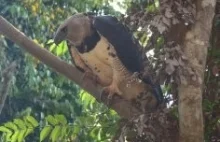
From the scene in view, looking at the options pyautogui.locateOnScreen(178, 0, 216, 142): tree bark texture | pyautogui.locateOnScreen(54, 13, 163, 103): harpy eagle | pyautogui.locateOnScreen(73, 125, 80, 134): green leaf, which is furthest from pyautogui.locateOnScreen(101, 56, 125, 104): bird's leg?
pyautogui.locateOnScreen(178, 0, 216, 142): tree bark texture

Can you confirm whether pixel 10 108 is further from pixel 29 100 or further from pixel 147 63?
pixel 147 63

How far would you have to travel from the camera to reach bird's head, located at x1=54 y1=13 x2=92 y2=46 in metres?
1.66

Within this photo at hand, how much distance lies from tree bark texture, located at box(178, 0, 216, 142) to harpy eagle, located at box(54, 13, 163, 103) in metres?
0.54

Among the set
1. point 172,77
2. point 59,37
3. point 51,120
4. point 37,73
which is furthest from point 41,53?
point 37,73

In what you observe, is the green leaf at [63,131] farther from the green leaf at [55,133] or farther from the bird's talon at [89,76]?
the bird's talon at [89,76]

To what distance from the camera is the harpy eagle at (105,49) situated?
1644mm

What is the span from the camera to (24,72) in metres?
3.63

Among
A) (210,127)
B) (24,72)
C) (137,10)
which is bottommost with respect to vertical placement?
(210,127)

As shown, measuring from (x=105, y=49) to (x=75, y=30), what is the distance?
11 centimetres

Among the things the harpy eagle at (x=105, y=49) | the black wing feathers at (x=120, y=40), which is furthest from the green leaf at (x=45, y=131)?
the black wing feathers at (x=120, y=40)

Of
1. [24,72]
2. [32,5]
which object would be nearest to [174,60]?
[32,5]

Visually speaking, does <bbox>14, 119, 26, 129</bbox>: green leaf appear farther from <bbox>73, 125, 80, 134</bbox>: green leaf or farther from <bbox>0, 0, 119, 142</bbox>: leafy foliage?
<bbox>0, 0, 119, 142</bbox>: leafy foliage

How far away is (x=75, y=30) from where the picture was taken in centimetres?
167

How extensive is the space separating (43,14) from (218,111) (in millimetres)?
2381
